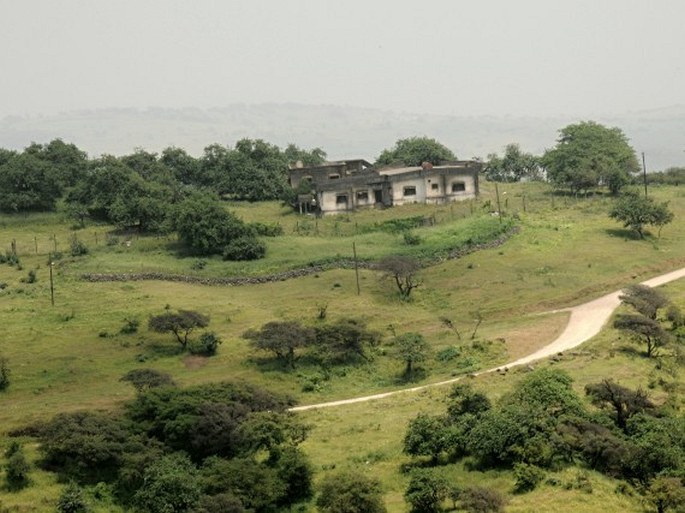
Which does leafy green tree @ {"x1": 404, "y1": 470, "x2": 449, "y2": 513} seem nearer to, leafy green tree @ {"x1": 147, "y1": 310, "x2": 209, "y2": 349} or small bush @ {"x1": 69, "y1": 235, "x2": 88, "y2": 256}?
leafy green tree @ {"x1": 147, "y1": 310, "x2": 209, "y2": 349}

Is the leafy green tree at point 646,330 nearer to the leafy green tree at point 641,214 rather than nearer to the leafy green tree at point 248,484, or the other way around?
the leafy green tree at point 248,484

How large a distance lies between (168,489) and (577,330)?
32586 millimetres

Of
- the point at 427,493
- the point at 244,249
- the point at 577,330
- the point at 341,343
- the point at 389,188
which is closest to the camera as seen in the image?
the point at 427,493

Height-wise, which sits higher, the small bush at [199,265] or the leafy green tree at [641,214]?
the leafy green tree at [641,214]

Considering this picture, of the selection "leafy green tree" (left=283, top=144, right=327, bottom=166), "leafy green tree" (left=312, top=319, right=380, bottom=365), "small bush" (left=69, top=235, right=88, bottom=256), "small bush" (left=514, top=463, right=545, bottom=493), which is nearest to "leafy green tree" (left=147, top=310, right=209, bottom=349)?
"leafy green tree" (left=312, top=319, right=380, bottom=365)

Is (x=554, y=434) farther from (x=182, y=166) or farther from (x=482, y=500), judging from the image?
(x=182, y=166)

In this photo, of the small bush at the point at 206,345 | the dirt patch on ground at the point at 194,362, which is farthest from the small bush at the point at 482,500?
the small bush at the point at 206,345

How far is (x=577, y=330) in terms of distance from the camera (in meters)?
Answer: 59.1

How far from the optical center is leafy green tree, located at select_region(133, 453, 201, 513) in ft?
118

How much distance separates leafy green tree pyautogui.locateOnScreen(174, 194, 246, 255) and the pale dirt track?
3121 cm

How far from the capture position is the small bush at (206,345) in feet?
192

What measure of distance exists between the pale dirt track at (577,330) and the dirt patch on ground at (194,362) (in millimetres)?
10030

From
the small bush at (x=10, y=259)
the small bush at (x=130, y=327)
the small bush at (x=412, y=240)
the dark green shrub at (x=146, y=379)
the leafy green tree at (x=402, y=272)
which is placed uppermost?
the small bush at (x=10, y=259)

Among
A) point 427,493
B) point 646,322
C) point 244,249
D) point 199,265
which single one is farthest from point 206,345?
point 646,322
